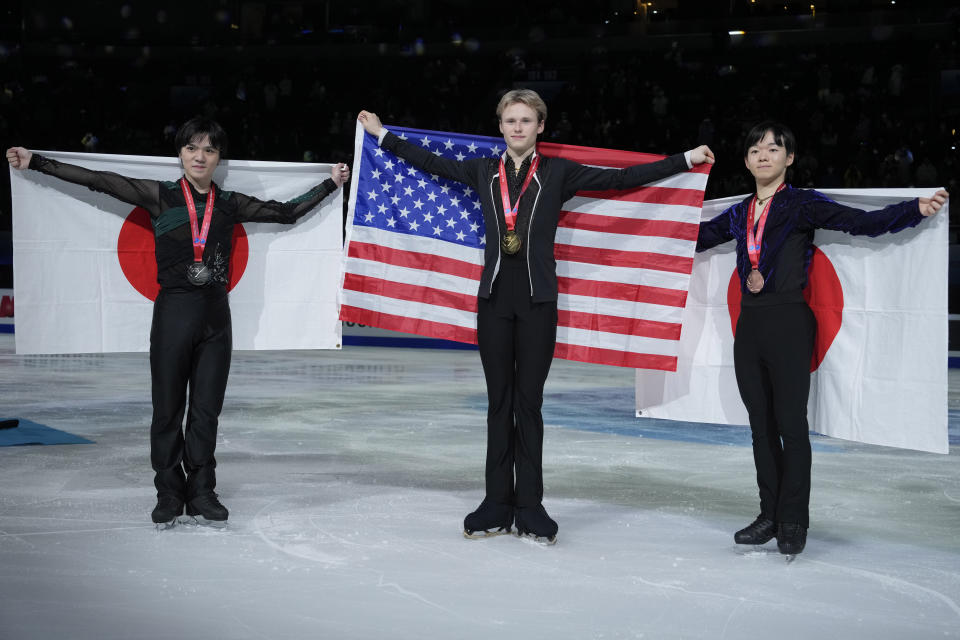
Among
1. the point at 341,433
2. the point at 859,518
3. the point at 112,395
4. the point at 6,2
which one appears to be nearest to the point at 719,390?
the point at 859,518

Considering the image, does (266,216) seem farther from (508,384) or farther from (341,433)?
(341,433)

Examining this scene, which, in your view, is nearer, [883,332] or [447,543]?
[447,543]

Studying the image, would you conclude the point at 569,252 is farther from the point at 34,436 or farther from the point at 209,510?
the point at 34,436

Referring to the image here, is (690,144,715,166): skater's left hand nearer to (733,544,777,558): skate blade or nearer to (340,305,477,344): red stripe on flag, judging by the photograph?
(340,305,477,344): red stripe on flag

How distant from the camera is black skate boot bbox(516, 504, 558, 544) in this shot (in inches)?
171

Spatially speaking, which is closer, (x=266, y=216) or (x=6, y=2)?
(x=266, y=216)

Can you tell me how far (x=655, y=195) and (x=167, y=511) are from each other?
8.65ft

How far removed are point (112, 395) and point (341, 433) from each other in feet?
9.56

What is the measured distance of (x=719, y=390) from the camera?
16.6 ft

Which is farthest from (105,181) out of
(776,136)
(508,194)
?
(776,136)

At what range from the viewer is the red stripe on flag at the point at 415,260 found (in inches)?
200

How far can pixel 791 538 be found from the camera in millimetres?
4141

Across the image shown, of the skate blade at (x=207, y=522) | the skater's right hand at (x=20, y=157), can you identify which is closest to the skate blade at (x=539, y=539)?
the skate blade at (x=207, y=522)

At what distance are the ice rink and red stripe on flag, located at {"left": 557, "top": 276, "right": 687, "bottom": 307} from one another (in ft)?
3.35
